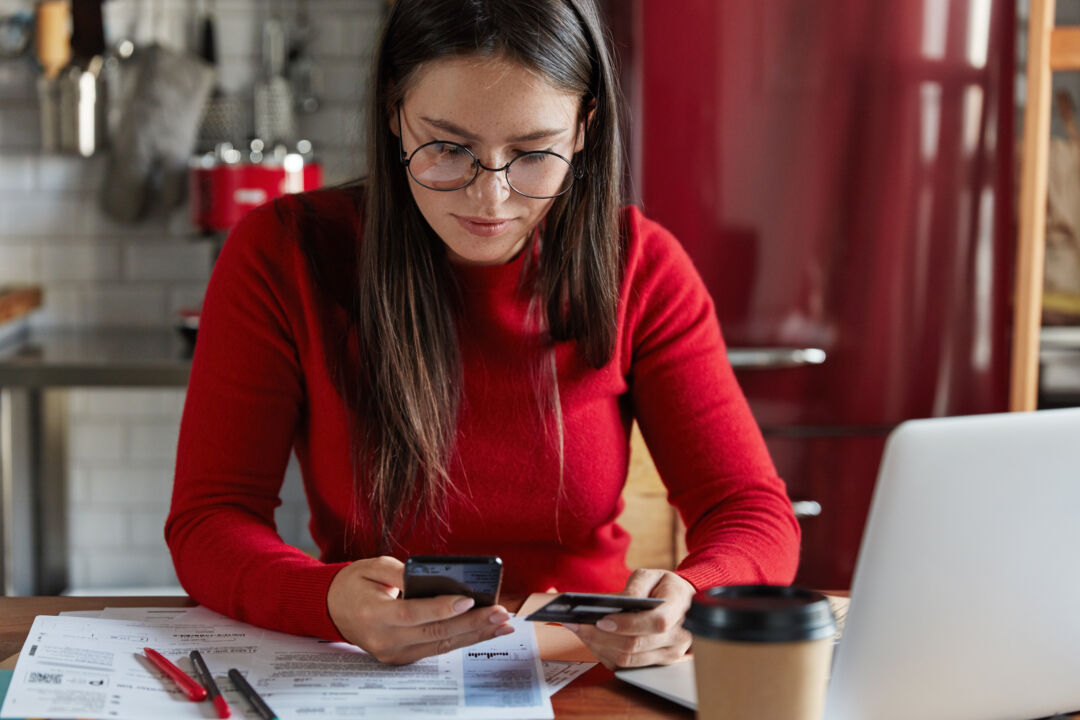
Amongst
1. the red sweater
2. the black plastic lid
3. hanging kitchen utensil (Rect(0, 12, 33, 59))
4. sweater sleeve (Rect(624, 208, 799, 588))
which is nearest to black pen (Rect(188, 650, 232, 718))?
the red sweater

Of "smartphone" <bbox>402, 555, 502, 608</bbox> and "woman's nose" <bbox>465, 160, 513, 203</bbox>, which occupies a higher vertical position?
"woman's nose" <bbox>465, 160, 513, 203</bbox>

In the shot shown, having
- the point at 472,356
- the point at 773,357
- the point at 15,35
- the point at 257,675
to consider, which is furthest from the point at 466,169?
the point at 15,35

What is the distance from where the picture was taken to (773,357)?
Result: 2.23 m

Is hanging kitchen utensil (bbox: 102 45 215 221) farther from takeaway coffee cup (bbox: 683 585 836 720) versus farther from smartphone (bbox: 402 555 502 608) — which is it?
takeaway coffee cup (bbox: 683 585 836 720)

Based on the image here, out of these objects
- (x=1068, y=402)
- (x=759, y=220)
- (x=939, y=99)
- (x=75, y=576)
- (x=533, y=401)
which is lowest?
(x=75, y=576)

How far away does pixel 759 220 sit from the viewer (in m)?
2.22

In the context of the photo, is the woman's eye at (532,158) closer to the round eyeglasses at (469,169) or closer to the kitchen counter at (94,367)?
the round eyeglasses at (469,169)

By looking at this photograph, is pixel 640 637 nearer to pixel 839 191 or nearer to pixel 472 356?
pixel 472 356

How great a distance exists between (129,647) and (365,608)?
0.64 ft

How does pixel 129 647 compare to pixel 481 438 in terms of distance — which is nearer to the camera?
pixel 129 647

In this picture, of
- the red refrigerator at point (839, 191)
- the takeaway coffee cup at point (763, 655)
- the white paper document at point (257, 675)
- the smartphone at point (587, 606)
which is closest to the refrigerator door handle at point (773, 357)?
the red refrigerator at point (839, 191)

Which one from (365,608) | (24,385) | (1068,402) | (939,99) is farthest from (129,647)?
(1068,402)

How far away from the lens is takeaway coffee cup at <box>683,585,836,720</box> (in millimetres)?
749

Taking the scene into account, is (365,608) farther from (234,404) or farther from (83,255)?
(83,255)
